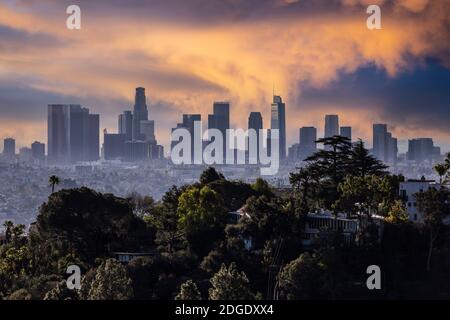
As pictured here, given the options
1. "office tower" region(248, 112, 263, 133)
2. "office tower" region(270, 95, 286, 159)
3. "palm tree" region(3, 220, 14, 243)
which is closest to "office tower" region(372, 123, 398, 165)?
"office tower" region(270, 95, 286, 159)

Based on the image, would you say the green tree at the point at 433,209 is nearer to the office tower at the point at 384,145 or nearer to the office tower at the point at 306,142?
the office tower at the point at 384,145

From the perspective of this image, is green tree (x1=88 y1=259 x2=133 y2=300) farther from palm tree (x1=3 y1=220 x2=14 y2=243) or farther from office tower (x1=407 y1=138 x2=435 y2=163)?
office tower (x1=407 y1=138 x2=435 y2=163)

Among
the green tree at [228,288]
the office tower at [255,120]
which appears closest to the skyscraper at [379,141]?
the office tower at [255,120]

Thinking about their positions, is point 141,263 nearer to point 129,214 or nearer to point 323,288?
point 129,214

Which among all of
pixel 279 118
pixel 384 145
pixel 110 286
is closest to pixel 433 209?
pixel 110 286

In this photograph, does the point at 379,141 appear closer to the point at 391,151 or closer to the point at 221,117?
the point at 391,151
